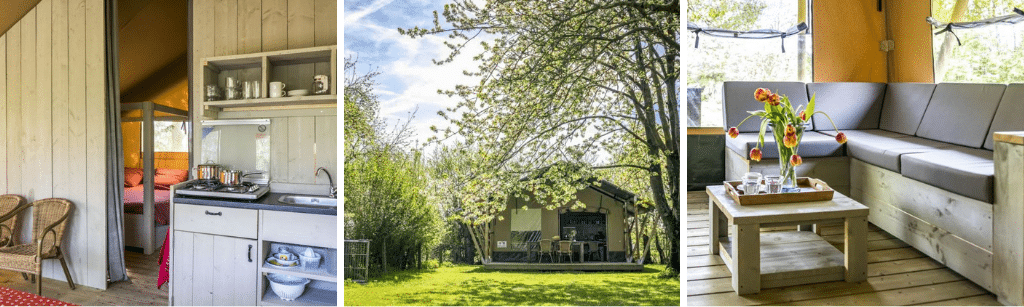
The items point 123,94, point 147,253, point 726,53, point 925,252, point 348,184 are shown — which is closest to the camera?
point 348,184

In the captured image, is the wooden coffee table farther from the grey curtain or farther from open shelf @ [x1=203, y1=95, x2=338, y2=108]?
the grey curtain

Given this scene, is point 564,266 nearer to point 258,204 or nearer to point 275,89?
point 258,204

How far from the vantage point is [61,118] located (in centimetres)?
296

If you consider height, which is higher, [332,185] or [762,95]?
[762,95]

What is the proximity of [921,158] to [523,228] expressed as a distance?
6.55ft

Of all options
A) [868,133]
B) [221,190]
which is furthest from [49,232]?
[868,133]

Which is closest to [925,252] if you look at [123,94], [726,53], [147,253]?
[726,53]

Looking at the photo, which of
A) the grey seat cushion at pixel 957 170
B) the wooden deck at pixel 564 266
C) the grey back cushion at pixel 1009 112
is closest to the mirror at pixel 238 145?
the wooden deck at pixel 564 266

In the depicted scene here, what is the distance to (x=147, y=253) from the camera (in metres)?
3.73

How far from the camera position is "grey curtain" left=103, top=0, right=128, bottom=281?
2875mm

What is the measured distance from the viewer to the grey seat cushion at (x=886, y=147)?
8.65 feet

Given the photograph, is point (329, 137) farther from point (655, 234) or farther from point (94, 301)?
point (655, 234)

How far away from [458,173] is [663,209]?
685 millimetres

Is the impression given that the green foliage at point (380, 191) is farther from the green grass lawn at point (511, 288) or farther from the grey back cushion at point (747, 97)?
the grey back cushion at point (747, 97)
